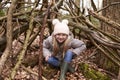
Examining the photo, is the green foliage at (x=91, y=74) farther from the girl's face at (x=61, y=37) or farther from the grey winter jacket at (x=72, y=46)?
the girl's face at (x=61, y=37)

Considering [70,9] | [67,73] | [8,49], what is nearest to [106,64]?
[67,73]

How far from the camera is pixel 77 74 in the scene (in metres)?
4.55

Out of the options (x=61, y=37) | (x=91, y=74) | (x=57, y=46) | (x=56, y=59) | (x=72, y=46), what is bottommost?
(x=91, y=74)

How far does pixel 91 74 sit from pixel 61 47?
706 mm

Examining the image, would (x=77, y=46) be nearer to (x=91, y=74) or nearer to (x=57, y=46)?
(x=57, y=46)

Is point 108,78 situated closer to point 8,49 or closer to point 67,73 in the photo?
point 67,73

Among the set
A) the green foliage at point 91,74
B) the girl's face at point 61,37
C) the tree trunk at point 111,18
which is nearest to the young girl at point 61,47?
the girl's face at point 61,37

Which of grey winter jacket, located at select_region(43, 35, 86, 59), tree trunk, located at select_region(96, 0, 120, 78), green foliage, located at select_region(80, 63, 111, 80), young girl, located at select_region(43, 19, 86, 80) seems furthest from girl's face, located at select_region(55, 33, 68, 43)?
tree trunk, located at select_region(96, 0, 120, 78)

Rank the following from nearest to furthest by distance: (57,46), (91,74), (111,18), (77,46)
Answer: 1. (57,46)
2. (77,46)
3. (91,74)
4. (111,18)

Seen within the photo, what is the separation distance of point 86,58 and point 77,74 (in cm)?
65

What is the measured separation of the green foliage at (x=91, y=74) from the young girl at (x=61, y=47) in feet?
0.95

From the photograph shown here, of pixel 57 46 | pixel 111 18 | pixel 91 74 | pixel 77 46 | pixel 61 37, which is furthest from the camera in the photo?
pixel 111 18

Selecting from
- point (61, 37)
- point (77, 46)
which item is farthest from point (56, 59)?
point (61, 37)

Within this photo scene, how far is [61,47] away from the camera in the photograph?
4.21 metres
